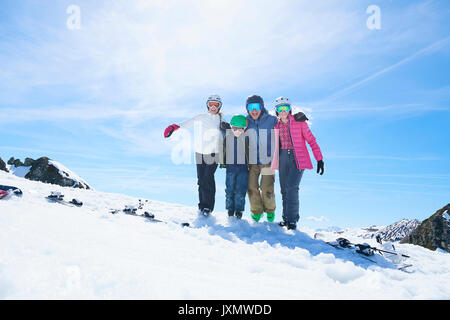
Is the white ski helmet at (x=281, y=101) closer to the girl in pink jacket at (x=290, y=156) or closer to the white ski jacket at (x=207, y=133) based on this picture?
the girl in pink jacket at (x=290, y=156)

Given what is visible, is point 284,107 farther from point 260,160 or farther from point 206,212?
point 206,212

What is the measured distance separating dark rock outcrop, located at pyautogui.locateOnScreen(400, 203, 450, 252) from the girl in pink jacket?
5346 millimetres

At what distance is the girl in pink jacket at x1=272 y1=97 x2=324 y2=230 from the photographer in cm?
635

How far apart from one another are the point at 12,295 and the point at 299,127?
587 cm

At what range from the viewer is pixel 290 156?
652 cm

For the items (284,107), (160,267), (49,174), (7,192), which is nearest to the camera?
(160,267)

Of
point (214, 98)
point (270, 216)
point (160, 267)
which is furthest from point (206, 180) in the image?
point (160, 267)

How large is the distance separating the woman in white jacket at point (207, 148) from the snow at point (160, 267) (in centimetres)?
243

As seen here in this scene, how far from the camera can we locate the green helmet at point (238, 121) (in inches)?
269

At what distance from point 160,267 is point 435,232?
379 inches

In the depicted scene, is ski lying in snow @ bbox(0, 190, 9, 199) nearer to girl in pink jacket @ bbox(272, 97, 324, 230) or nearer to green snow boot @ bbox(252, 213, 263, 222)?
green snow boot @ bbox(252, 213, 263, 222)

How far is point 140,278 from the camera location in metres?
2.15
